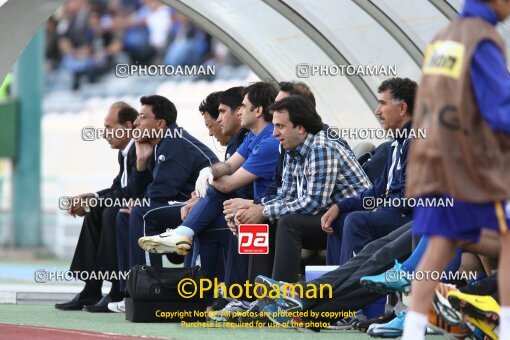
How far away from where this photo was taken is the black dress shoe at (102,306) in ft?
30.5

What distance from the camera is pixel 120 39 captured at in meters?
29.5

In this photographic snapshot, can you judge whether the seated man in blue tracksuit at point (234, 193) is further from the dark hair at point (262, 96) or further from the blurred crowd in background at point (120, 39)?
the blurred crowd in background at point (120, 39)

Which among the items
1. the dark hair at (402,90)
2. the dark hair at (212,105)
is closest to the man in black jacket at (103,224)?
the dark hair at (212,105)

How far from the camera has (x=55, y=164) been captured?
3044 centimetres

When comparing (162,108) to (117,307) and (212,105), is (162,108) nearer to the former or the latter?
(212,105)

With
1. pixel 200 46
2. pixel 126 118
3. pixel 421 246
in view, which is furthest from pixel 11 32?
pixel 200 46

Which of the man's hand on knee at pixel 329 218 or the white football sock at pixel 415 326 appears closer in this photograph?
the white football sock at pixel 415 326

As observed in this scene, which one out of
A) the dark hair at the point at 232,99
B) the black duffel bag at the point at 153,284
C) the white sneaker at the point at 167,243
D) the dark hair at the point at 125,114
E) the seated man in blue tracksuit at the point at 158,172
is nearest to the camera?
the black duffel bag at the point at 153,284

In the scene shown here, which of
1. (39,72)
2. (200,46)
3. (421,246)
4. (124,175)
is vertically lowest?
(421,246)

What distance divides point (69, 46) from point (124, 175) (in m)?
20.7

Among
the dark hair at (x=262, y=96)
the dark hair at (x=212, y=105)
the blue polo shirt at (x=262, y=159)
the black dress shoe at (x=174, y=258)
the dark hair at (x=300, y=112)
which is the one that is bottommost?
the black dress shoe at (x=174, y=258)

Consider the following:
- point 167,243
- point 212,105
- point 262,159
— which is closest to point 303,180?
point 262,159

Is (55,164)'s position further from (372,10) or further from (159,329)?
(159,329)

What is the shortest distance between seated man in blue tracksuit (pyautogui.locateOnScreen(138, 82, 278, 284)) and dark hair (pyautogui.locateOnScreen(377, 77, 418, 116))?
99 centimetres
